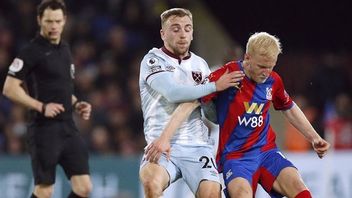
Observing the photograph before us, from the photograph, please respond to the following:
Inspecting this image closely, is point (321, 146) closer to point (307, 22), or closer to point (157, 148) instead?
point (157, 148)

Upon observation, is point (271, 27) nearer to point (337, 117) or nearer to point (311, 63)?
point (311, 63)

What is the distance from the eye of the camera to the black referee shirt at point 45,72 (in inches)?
344

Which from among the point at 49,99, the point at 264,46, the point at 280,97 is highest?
the point at 264,46

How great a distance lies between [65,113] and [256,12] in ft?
27.7

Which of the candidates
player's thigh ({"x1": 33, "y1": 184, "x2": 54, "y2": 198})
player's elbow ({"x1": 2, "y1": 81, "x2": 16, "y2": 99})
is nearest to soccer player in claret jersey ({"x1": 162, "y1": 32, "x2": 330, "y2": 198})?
player's thigh ({"x1": 33, "y1": 184, "x2": 54, "y2": 198})

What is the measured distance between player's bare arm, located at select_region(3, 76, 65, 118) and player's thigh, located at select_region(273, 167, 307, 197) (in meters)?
2.17

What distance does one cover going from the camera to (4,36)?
15.0 metres

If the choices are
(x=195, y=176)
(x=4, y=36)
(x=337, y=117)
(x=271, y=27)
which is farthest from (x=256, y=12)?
(x=195, y=176)

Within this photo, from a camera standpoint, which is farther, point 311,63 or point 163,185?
point 311,63

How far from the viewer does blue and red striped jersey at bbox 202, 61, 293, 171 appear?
7562mm

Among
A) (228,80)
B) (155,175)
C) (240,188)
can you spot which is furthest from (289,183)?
(155,175)

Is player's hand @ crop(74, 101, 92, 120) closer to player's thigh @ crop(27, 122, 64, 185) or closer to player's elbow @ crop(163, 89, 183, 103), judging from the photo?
player's thigh @ crop(27, 122, 64, 185)

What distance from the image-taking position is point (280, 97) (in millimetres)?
7809

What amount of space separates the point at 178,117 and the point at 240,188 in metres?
0.71
